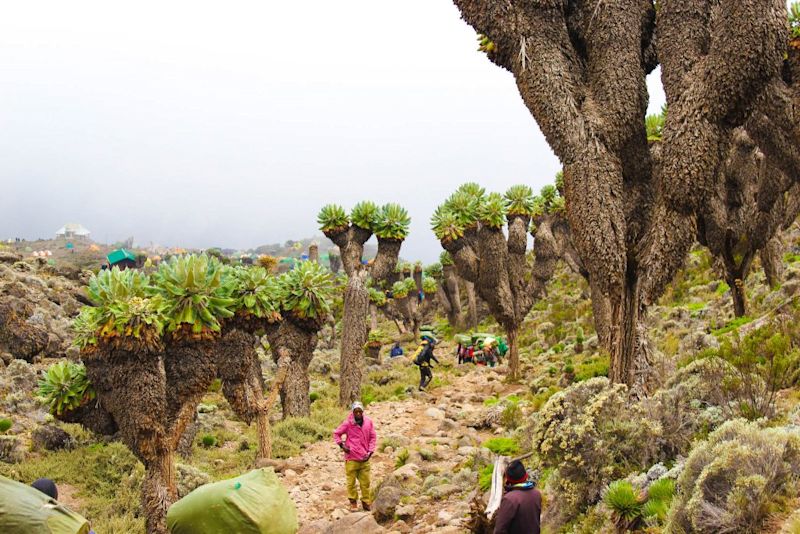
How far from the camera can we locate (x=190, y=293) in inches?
396

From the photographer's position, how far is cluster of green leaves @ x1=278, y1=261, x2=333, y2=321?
48.6ft

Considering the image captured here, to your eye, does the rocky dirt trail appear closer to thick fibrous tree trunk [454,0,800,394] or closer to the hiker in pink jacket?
the hiker in pink jacket

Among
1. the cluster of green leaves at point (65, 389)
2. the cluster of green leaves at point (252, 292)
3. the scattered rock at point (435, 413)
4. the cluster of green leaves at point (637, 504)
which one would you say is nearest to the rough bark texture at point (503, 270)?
the scattered rock at point (435, 413)

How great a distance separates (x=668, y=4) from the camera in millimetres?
8844

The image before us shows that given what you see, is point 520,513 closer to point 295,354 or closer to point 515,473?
point 515,473


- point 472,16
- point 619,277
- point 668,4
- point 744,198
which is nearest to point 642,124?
point 668,4

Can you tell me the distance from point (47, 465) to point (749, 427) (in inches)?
534

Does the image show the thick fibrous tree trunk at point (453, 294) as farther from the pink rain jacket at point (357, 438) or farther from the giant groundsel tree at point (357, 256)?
the pink rain jacket at point (357, 438)

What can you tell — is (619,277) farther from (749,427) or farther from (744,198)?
(744,198)

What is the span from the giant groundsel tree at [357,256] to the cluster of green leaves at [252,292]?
5.93m

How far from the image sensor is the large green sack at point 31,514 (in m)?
2.88

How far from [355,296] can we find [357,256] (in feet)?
5.38

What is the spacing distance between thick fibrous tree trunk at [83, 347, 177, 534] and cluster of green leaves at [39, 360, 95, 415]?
1.70 m

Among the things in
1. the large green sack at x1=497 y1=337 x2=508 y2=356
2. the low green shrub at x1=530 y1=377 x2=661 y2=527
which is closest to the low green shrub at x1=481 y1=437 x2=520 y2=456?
the low green shrub at x1=530 y1=377 x2=661 y2=527
